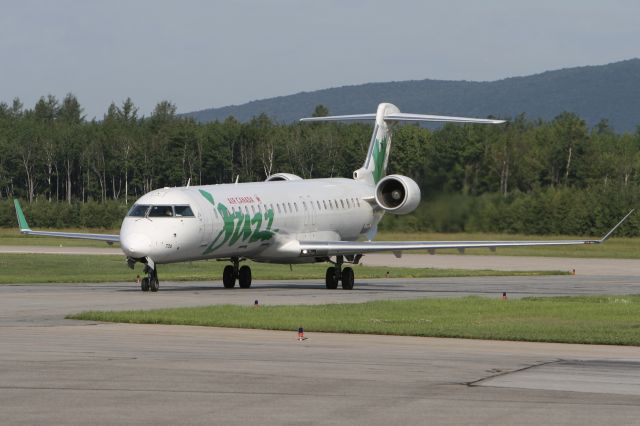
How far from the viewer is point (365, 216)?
148ft

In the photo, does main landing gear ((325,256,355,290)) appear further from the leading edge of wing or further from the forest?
the forest

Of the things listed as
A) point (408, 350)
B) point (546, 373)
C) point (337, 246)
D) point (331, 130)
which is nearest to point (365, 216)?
point (337, 246)

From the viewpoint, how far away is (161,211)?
3566 cm

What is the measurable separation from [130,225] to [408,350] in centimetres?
1633

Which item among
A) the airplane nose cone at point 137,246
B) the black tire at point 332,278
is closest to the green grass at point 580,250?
the black tire at point 332,278

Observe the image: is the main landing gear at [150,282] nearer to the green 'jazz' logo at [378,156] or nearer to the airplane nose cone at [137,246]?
the airplane nose cone at [137,246]

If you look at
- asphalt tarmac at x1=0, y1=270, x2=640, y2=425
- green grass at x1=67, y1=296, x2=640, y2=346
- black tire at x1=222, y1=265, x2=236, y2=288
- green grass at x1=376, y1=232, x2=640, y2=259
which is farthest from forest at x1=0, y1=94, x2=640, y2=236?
asphalt tarmac at x1=0, y1=270, x2=640, y2=425

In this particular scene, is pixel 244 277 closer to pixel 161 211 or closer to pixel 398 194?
pixel 161 211

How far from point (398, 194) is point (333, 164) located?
67461mm

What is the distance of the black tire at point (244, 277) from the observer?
40.0m

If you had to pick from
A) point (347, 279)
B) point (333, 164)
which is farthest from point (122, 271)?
point (333, 164)

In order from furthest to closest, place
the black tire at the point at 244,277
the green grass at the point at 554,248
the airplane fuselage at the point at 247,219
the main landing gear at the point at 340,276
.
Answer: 1. the green grass at the point at 554,248
2. the main landing gear at the point at 340,276
3. the black tire at the point at 244,277
4. the airplane fuselage at the point at 247,219

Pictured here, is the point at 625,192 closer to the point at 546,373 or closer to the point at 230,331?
the point at 230,331

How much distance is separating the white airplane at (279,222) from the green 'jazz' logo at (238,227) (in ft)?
0.10
